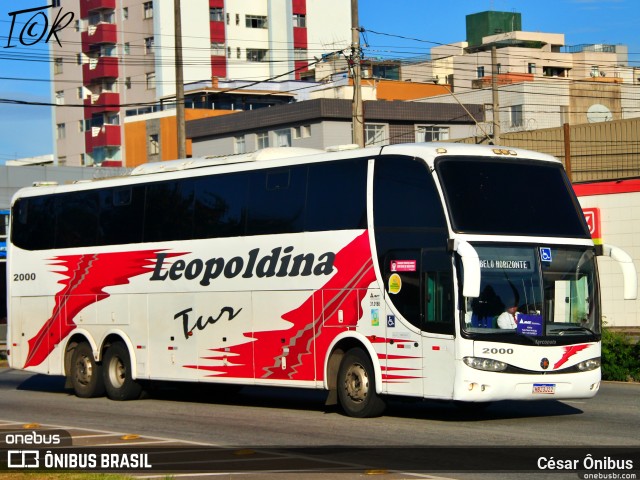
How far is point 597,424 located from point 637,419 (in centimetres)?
78

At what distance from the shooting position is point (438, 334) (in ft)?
53.4

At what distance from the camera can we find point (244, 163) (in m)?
20.0

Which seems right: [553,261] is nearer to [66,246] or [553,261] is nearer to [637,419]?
[637,419]

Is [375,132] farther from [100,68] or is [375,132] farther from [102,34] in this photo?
[100,68]

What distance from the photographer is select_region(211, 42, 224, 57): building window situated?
99062mm

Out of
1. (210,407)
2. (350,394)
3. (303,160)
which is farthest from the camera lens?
(210,407)

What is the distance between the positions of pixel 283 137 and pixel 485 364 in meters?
48.0

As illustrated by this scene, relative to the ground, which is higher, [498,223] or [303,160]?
[303,160]

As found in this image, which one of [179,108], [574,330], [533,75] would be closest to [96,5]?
[533,75]

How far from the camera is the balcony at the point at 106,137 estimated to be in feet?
320

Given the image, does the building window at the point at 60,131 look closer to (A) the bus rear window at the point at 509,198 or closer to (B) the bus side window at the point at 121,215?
(B) the bus side window at the point at 121,215

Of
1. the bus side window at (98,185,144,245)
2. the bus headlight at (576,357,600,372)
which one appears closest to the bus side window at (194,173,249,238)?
the bus side window at (98,185,144,245)

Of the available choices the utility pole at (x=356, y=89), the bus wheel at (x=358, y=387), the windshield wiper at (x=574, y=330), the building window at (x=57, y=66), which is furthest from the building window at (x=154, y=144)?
the windshield wiper at (x=574, y=330)

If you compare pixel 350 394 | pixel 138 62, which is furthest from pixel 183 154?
pixel 138 62
